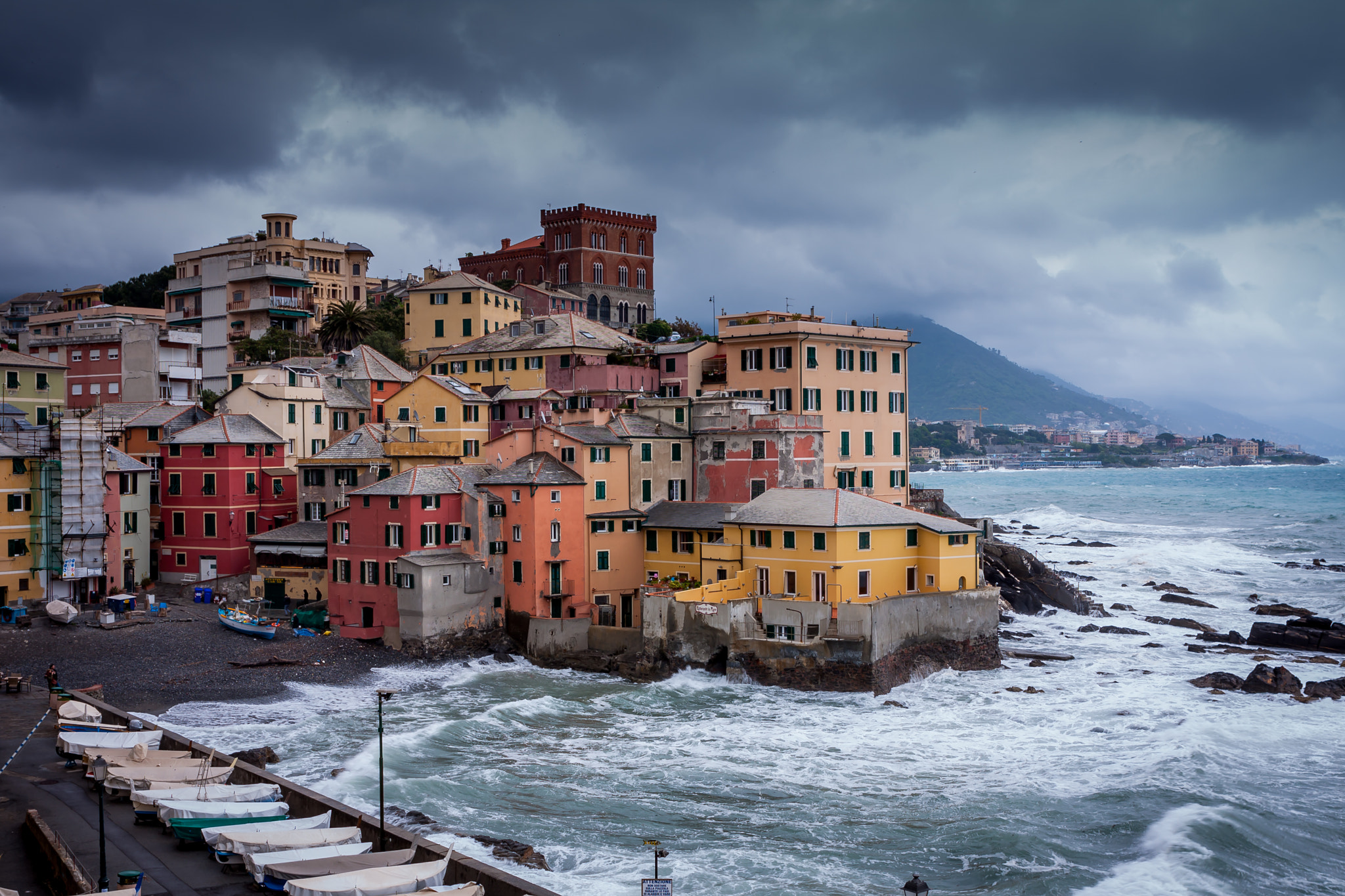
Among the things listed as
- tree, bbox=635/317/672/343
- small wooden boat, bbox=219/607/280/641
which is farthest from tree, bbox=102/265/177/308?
small wooden boat, bbox=219/607/280/641

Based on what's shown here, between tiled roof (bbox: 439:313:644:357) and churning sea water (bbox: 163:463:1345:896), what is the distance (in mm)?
28230

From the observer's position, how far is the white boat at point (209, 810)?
30.9 metres

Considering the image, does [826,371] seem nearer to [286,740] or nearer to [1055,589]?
[1055,589]

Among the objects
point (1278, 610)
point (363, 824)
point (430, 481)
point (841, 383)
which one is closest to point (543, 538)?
point (430, 481)

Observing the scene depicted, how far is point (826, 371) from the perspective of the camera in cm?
7056

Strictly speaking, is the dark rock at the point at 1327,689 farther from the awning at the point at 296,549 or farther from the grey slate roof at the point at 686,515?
the awning at the point at 296,549

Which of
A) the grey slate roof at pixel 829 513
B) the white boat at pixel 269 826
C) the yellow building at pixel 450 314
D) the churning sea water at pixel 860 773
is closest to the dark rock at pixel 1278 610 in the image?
the churning sea water at pixel 860 773

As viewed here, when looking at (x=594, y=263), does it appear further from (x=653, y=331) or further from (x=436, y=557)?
(x=436, y=557)

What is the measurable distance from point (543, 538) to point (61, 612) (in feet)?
79.2

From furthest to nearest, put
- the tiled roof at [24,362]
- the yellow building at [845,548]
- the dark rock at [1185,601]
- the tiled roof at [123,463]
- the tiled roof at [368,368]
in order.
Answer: the tiled roof at [368,368], the dark rock at [1185,601], the tiled roof at [24,362], the tiled roof at [123,463], the yellow building at [845,548]

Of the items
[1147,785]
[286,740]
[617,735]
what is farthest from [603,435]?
[1147,785]

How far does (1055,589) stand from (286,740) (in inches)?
2197

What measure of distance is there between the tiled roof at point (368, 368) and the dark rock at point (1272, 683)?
5741 cm

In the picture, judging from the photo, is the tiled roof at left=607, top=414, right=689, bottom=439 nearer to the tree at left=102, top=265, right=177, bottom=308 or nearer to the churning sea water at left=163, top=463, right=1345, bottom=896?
the churning sea water at left=163, top=463, right=1345, bottom=896
